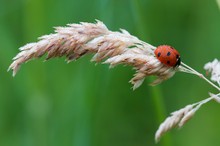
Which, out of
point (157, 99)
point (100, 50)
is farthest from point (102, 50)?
point (157, 99)

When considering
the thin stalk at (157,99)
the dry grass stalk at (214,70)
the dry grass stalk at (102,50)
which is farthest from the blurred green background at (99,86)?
the dry grass stalk at (102,50)

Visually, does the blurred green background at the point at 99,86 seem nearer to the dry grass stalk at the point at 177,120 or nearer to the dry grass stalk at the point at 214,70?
the dry grass stalk at the point at 214,70

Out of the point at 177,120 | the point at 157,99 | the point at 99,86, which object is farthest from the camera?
the point at 99,86

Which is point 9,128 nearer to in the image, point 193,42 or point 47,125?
point 47,125

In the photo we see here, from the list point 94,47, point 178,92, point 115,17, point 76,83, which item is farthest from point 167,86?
point 94,47

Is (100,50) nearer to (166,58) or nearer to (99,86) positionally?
(166,58)

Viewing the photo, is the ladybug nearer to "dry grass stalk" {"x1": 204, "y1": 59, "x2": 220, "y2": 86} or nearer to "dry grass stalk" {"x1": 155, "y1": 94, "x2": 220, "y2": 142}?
"dry grass stalk" {"x1": 204, "y1": 59, "x2": 220, "y2": 86}
